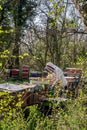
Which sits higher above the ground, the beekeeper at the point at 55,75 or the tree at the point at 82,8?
the tree at the point at 82,8

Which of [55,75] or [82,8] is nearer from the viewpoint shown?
[82,8]

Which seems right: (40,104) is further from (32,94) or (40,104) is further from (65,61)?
(65,61)

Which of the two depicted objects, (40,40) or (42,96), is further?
(40,40)

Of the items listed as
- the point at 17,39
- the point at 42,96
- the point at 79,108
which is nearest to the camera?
the point at 79,108

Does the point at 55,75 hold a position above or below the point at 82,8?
below

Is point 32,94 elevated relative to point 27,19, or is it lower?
lower

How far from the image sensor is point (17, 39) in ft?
70.6

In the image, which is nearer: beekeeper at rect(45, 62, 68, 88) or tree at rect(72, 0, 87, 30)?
tree at rect(72, 0, 87, 30)

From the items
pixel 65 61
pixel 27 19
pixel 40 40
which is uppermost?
pixel 27 19

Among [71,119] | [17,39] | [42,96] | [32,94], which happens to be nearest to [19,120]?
[71,119]

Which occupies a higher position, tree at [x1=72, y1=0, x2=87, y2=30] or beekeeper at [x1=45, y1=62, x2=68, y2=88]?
tree at [x1=72, y1=0, x2=87, y2=30]

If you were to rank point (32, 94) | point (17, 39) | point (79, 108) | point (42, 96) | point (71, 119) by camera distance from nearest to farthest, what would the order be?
point (71, 119)
point (79, 108)
point (32, 94)
point (42, 96)
point (17, 39)

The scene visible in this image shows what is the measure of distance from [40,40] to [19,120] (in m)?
17.8

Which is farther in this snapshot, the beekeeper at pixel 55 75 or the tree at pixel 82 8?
the beekeeper at pixel 55 75
